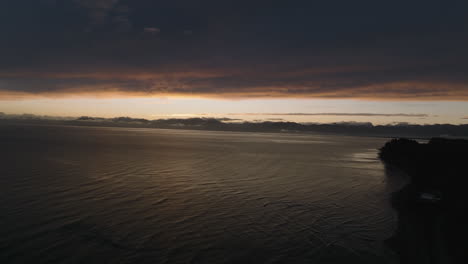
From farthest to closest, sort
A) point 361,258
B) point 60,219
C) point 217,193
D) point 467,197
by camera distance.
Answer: point 217,193 < point 467,197 < point 60,219 < point 361,258

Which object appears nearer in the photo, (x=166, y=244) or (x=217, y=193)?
(x=166, y=244)

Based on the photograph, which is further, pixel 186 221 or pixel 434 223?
pixel 434 223

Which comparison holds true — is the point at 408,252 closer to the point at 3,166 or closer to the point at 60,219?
the point at 60,219

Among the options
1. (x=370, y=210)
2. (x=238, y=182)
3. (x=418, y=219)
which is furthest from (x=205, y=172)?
(x=418, y=219)

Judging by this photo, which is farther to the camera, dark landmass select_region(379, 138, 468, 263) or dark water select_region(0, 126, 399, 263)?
dark landmass select_region(379, 138, 468, 263)

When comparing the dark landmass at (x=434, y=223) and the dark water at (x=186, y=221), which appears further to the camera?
the dark landmass at (x=434, y=223)

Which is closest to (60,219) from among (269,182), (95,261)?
(95,261)

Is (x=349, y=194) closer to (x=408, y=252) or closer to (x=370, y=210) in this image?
(x=370, y=210)

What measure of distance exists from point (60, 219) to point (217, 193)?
627 inches

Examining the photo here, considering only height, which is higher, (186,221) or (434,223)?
(434,223)

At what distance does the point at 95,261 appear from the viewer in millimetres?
14562

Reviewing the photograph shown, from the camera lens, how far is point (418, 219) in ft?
76.0

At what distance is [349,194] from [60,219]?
30.3 meters

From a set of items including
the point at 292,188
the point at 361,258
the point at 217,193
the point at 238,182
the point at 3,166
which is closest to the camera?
the point at 361,258
